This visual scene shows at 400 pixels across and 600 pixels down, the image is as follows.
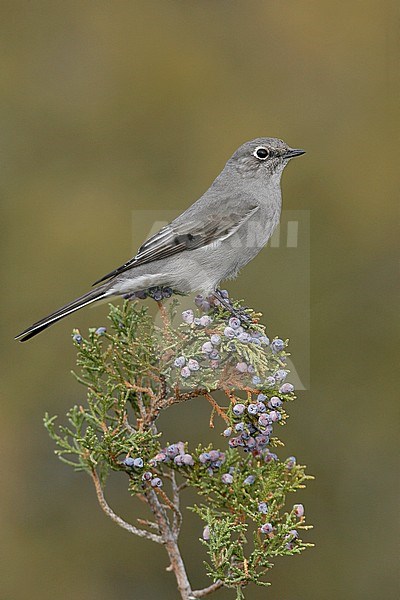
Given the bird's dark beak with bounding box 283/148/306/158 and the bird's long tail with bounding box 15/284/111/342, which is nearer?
the bird's long tail with bounding box 15/284/111/342

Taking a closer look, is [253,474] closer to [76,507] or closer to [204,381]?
[204,381]

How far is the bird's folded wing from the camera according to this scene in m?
2.90

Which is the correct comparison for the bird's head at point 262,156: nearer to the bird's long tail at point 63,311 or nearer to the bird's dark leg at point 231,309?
the bird's dark leg at point 231,309

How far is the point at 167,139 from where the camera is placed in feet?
16.7

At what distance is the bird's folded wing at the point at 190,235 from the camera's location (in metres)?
2.90

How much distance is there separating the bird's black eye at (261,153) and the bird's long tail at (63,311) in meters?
0.79

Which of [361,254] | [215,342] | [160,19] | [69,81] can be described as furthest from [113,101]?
[215,342]

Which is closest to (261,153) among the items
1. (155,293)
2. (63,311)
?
(155,293)

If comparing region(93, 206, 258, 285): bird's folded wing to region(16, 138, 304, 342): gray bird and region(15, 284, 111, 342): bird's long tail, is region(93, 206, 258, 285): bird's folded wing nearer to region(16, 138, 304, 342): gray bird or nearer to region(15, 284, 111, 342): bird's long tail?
region(16, 138, 304, 342): gray bird

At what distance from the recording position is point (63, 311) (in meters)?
2.65

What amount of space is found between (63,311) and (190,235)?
577mm

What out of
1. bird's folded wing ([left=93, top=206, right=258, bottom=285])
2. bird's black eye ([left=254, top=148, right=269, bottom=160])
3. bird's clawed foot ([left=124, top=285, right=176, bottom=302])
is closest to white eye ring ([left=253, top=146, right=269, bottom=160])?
bird's black eye ([left=254, top=148, right=269, bottom=160])

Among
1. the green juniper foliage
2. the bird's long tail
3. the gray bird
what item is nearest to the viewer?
the green juniper foliage

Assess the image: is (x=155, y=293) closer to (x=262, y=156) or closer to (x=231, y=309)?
(x=231, y=309)
